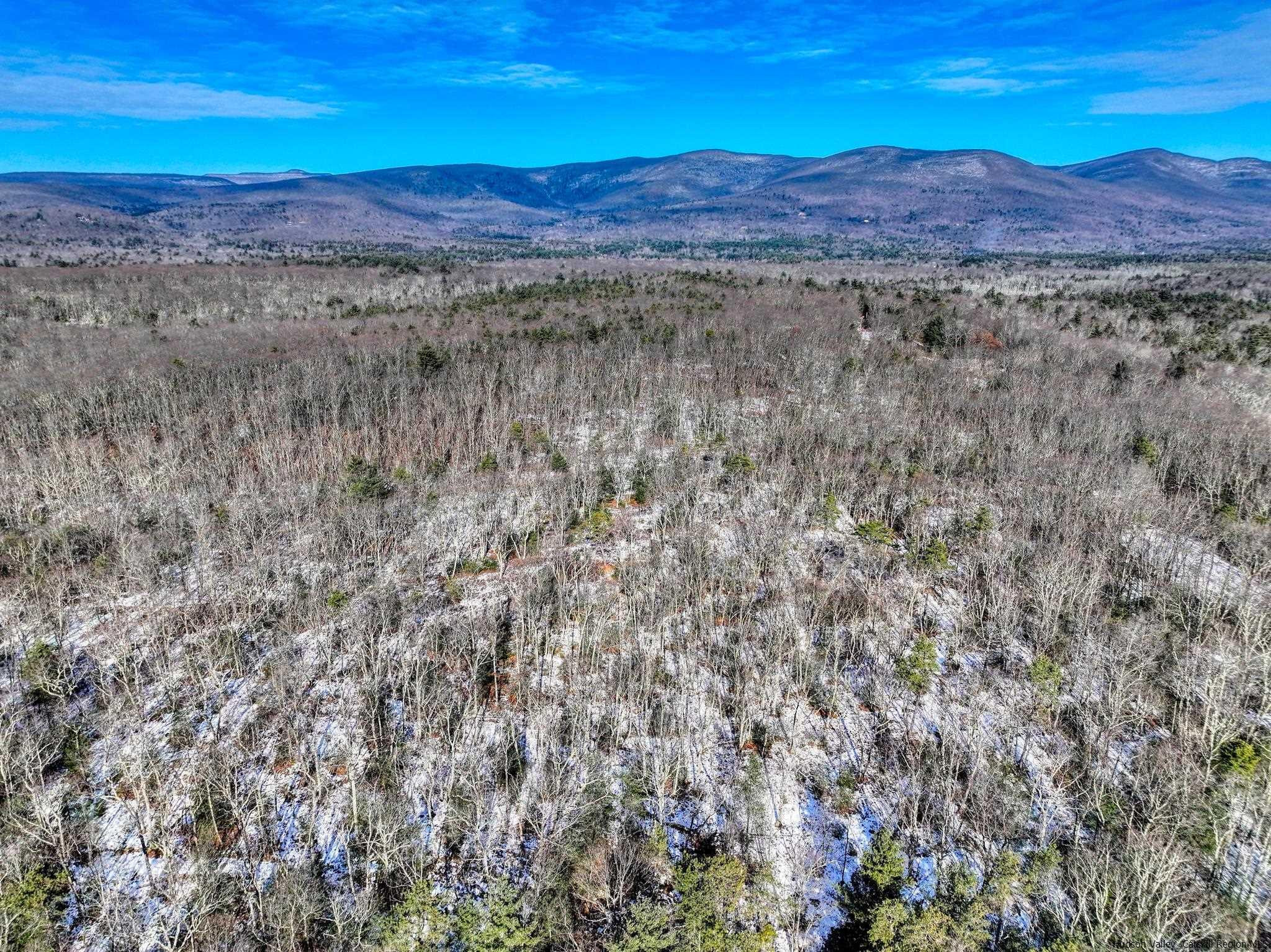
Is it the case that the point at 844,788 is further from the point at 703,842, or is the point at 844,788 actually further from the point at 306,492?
the point at 306,492

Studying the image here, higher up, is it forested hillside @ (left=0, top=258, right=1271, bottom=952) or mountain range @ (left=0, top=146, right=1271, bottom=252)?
mountain range @ (left=0, top=146, right=1271, bottom=252)

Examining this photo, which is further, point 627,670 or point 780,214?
point 780,214

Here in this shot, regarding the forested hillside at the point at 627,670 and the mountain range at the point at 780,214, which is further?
the mountain range at the point at 780,214

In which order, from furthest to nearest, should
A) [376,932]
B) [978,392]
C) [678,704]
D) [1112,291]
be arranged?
1. [1112,291]
2. [978,392]
3. [678,704]
4. [376,932]

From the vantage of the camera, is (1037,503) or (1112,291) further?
(1112,291)

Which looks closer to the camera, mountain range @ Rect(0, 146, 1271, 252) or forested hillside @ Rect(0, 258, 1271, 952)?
forested hillside @ Rect(0, 258, 1271, 952)

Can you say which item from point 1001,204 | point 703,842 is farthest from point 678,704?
point 1001,204

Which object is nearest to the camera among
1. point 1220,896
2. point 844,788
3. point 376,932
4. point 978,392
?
point 376,932

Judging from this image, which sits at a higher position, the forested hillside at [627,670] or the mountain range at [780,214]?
the mountain range at [780,214]

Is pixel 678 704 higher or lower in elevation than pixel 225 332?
lower

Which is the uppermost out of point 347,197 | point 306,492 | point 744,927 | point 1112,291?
point 347,197

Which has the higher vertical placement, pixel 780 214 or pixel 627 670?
pixel 780 214
